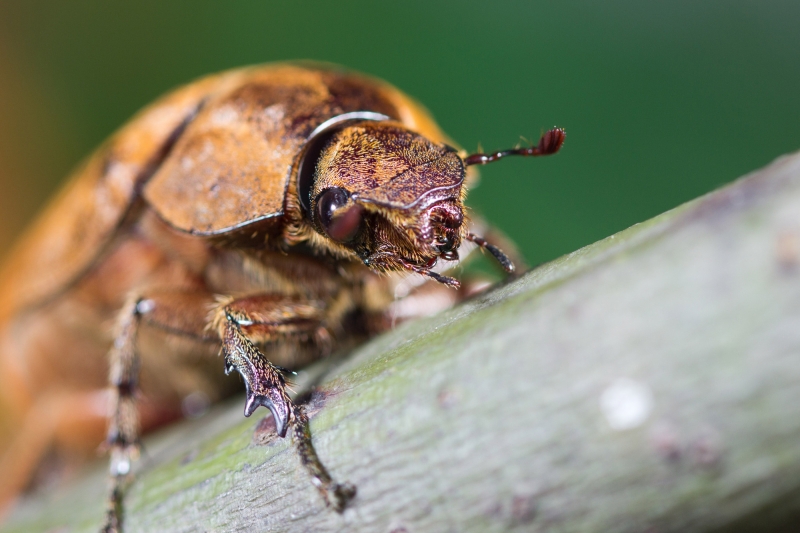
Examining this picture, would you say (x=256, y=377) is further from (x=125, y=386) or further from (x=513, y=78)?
(x=513, y=78)

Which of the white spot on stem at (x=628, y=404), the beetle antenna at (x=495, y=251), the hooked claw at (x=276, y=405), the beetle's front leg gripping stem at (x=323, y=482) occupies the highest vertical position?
the beetle antenna at (x=495, y=251)

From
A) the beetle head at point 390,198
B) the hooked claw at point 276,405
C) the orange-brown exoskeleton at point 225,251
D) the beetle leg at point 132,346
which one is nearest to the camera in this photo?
the hooked claw at point 276,405

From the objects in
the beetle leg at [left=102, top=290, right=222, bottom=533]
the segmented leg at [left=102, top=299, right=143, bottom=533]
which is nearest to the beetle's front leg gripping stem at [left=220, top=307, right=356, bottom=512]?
the beetle leg at [left=102, top=290, right=222, bottom=533]

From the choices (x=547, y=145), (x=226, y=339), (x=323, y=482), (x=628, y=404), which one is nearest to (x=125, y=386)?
(x=226, y=339)

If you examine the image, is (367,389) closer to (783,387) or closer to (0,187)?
(783,387)

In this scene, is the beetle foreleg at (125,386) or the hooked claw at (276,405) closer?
the hooked claw at (276,405)

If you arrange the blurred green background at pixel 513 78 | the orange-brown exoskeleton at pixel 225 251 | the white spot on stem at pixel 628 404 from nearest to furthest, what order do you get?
the white spot on stem at pixel 628 404, the orange-brown exoskeleton at pixel 225 251, the blurred green background at pixel 513 78

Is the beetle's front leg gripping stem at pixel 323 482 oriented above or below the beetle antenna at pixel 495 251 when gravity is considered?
below

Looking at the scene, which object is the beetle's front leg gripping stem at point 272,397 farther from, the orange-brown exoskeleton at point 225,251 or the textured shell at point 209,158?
the textured shell at point 209,158

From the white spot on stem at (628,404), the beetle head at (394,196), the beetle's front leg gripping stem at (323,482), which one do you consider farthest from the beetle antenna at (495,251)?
the white spot on stem at (628,404)
